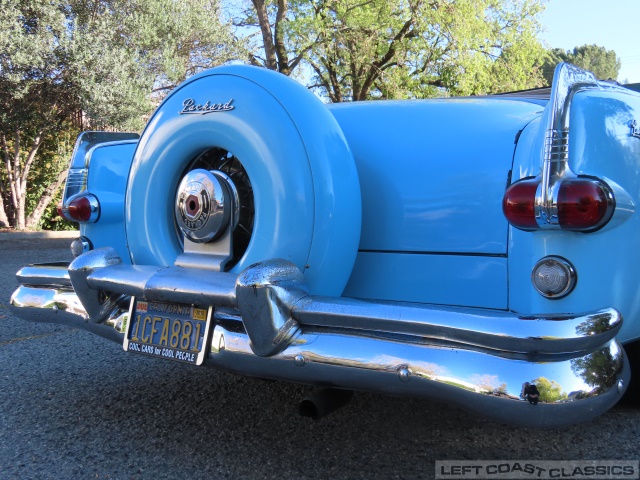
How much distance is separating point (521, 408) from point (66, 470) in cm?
164

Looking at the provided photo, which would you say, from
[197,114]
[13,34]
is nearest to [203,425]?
[197,114]

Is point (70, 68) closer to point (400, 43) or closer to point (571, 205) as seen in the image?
point (400, 43)

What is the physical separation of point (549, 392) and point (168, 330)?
1293mm

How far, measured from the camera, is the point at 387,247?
229cm

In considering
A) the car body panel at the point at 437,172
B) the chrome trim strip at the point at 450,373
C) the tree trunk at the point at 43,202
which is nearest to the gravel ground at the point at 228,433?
the chrome trim strip at the point at 450,373

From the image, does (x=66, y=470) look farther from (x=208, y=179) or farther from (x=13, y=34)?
(x=13, y=34)

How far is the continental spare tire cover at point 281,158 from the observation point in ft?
6.72

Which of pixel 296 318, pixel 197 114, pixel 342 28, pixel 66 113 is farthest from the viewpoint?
pixel 342 28

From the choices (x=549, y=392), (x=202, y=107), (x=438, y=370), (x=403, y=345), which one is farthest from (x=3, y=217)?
(x=549, y=392)

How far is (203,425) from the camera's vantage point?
2633 millimetres

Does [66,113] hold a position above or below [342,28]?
below

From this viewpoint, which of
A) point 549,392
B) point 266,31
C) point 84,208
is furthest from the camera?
point 266,31

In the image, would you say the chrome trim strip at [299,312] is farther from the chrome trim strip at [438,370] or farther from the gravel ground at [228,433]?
the gravel ground at [228,433]

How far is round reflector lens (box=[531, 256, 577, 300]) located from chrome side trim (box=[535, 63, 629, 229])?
13 centimetres
